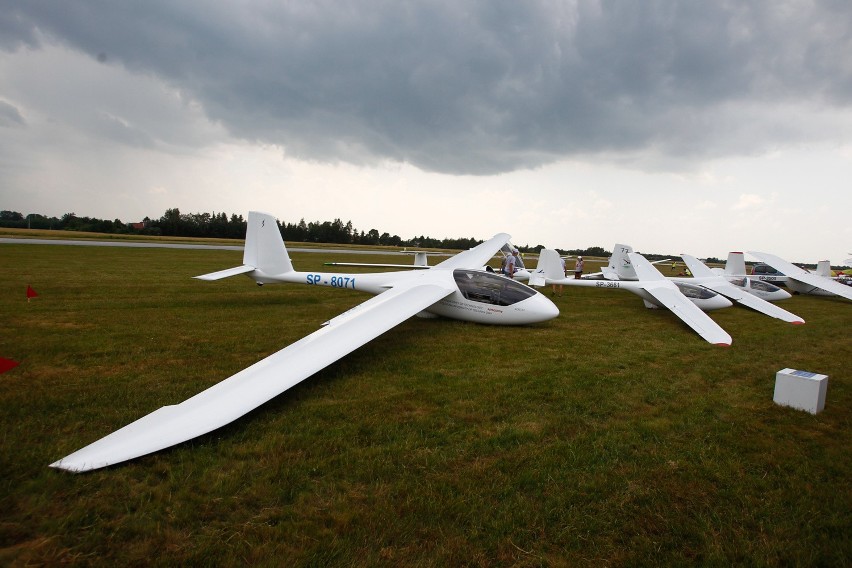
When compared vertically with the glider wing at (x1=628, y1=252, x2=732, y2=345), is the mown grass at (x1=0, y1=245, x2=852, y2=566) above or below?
below

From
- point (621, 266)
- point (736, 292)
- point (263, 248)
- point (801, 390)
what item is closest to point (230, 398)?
point (801, 390)

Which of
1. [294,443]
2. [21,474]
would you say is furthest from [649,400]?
[21,474]

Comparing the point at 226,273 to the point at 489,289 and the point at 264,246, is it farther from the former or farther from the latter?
the point at 489,289

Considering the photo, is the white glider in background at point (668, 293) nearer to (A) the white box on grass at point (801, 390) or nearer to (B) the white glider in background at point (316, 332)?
(B) the white glider in background at point (316, 332)

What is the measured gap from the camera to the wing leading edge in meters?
3.12

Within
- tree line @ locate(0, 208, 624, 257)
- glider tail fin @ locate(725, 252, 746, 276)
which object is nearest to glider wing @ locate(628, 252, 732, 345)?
glider tail fin @ locate(725, 252, 746, 276)

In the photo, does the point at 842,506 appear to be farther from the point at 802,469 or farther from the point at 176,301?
the point at 176,301

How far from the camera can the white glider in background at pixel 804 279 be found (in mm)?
14680

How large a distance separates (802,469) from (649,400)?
159 centimetres

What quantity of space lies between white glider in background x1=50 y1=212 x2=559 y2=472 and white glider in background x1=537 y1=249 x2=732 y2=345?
2.45 m

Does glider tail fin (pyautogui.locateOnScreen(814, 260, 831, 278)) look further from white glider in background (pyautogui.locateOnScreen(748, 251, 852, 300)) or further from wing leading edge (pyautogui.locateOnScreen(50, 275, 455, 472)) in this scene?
wing leading edge (pyautogui.locateOnScreen(50, 275, 455, 472))

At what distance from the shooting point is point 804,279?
609 inches

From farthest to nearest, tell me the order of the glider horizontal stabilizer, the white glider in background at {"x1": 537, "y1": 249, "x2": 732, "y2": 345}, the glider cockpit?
1. the glider horizontal stabilizer
2. the glider cockpit
3. the white glider in background at {"x1": 537, "y1": 249, "x2": 732, "y2": 345}

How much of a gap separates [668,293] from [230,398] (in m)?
11.4
